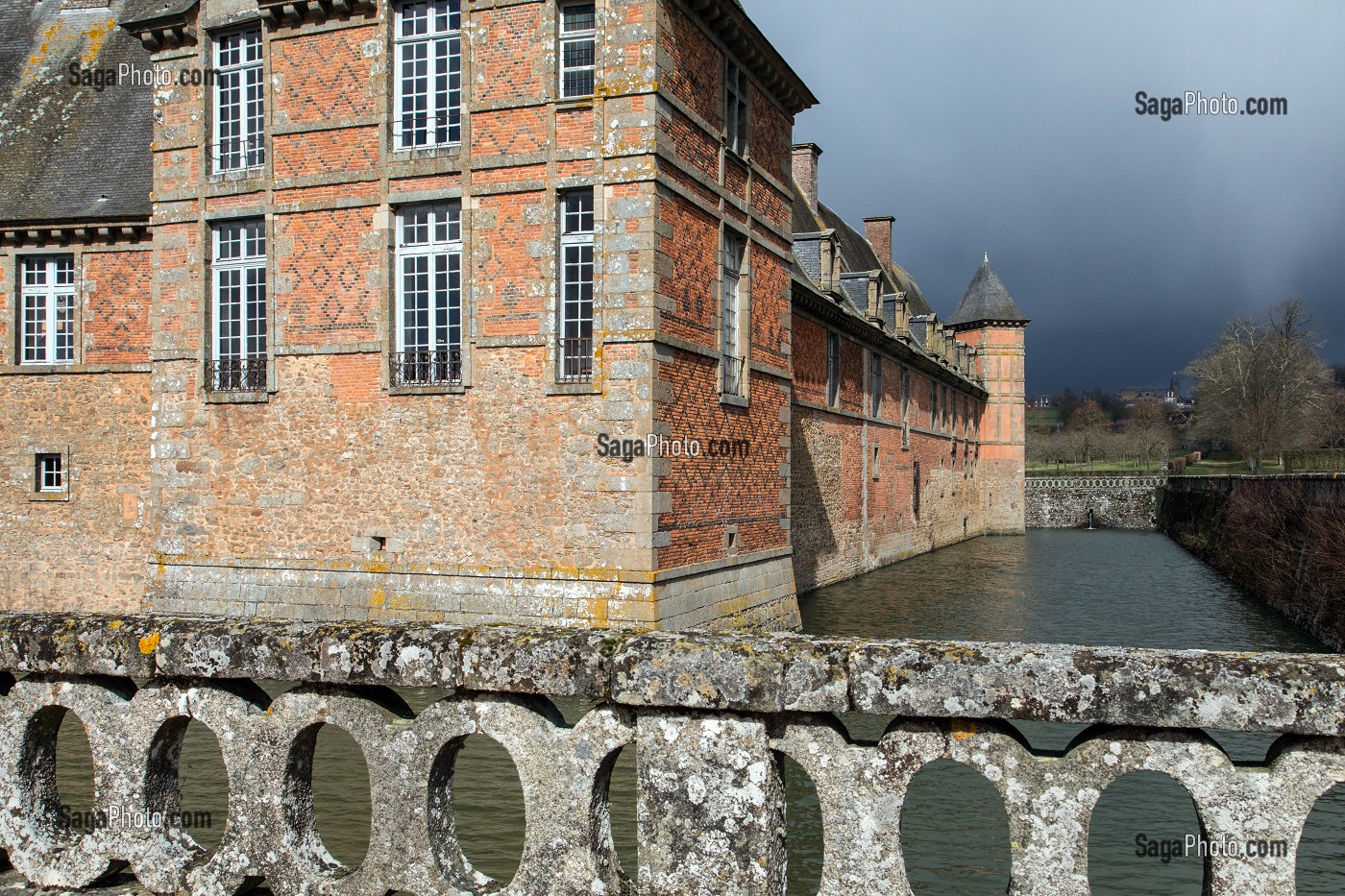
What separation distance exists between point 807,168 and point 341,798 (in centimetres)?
2676

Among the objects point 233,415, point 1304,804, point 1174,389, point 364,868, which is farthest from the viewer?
point 1174,389

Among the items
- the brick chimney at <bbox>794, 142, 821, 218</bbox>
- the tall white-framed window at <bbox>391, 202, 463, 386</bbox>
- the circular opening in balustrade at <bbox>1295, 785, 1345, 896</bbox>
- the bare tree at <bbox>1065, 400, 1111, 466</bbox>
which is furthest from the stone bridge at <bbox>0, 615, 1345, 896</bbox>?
the bare tree at <bbox>1065, 400, 1111, 466</bbox>

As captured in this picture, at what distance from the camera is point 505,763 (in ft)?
30.9

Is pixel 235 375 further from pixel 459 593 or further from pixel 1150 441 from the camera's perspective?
pixel 1150 441

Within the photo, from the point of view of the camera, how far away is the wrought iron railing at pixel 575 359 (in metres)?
12.4

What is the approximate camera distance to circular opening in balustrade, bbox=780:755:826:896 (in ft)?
21.3

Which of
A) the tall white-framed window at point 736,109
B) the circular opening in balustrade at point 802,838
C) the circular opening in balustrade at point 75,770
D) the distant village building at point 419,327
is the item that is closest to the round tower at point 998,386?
the distant village building at point 419,327

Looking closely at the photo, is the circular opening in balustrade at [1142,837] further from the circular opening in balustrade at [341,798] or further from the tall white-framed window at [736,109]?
the tall white-framed window at [736,109]

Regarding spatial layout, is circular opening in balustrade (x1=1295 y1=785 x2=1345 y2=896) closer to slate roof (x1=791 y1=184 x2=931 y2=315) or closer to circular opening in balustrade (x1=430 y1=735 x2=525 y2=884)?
circular opening in balustrade (x1=430 y1=735 x2=525 y2=884)

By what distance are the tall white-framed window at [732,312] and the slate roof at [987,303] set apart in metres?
36.7

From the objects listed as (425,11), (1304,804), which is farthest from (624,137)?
(1304,804)

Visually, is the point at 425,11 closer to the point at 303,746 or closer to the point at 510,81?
the point at 510,81

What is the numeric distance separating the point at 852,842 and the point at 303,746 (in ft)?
5.46

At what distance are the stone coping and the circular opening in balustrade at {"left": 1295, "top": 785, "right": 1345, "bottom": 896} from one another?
4716mm
